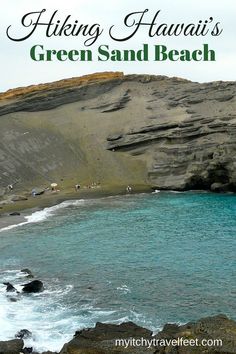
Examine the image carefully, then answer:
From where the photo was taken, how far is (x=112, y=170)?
101938 millimetres

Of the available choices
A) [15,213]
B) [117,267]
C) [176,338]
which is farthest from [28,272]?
[15,213]

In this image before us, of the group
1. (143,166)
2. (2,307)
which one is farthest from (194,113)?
(2,307)

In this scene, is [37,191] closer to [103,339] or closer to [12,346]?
[12,346]

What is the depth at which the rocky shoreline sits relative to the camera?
63.2ft

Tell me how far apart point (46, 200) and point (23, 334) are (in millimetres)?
52674

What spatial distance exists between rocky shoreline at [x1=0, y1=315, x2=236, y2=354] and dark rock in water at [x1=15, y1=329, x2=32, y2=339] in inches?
81.7

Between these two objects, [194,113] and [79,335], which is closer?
[79,335]

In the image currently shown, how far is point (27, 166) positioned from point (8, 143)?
8.43 m

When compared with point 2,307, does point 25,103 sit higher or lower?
higher

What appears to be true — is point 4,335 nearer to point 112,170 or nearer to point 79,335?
point 79,335

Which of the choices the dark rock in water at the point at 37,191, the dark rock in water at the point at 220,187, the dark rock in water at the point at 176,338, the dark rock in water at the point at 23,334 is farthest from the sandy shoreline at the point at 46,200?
the dark rock in water at the point at 176,338

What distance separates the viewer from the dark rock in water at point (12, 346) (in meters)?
23.6

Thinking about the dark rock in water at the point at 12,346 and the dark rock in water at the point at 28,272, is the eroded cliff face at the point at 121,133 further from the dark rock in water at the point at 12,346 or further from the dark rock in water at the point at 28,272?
the dark rock in water at the point at 12,346

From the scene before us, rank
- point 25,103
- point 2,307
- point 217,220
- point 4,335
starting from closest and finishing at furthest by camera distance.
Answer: point 4,335
point 2,307
point 217,220
point 25,103
